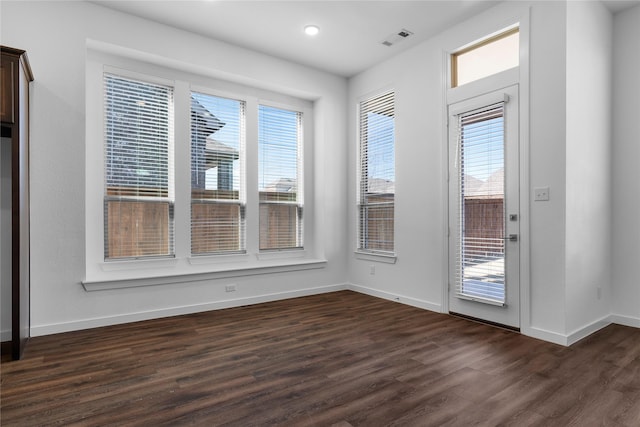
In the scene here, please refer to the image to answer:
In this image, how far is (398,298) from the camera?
4582 millimetres

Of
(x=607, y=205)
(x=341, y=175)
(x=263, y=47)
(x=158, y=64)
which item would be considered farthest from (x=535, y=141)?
(x=158, y=64)

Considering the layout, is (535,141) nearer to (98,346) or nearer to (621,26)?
(621,26)

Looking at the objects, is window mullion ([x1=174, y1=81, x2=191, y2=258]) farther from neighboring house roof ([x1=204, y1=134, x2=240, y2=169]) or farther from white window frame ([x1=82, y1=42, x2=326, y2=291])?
neighboring house roof ([x1=204, y1=134, x2=240, y2=169])

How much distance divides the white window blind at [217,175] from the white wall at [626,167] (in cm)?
419

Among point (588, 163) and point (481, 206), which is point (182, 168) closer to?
point (481, 206)

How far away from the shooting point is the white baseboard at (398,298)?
4.13 m

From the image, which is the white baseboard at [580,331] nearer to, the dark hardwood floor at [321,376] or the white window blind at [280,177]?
the dark hardwood floor at [321,376]

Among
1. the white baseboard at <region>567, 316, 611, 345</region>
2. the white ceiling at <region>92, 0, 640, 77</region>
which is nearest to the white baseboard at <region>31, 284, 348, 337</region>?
the white baseboard at <region>567, 316, 611, 345</region>

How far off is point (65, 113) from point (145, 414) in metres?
2.85

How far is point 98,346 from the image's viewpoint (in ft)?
9.95

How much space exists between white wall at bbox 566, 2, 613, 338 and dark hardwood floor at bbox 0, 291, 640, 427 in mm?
387

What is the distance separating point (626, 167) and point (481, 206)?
1.50 m

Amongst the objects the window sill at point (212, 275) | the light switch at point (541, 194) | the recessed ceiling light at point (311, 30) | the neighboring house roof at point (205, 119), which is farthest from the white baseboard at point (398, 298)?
the recessed ceiling light at point (311, 30)

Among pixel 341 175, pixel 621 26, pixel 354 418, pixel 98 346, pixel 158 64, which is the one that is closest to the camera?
pixel 354 418
